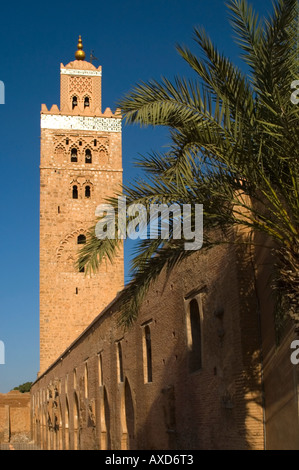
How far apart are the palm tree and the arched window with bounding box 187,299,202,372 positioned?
386 centimetres

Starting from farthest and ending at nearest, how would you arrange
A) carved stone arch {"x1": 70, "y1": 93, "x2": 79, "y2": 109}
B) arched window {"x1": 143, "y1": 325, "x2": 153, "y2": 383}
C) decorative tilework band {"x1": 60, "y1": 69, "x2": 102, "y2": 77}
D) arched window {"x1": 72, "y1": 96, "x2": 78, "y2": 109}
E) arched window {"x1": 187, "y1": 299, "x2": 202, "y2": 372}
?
decorative tilework band {"x1": 60, "y1": 69, "x2": 102, "y2": 77} → arched window {"x1": 72, "y1": 96, "x2": 78, "y2": 109} → carved stone arch {"x1": 70, "y1": 93, "x2": 79, "y2": 109} → arched window {"x1": 143, "y1": 325, "x2": 153, "y2": 383} → arched window {"x1": 187, "y1": 299, "x2": 202, "y2": 372}

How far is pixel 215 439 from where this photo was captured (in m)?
9.91

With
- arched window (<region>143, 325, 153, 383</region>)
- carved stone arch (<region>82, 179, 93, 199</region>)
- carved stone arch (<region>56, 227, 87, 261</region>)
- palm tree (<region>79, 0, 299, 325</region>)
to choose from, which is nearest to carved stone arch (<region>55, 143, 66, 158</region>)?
carved stone arch (<region>82, 179, 93, 199</region>)

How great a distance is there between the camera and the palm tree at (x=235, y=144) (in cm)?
660

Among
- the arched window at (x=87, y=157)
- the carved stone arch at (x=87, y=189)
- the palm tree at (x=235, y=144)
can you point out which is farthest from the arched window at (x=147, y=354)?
the arched window at (x=87, y=157)

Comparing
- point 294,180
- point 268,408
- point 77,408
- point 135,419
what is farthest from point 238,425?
point 77,408

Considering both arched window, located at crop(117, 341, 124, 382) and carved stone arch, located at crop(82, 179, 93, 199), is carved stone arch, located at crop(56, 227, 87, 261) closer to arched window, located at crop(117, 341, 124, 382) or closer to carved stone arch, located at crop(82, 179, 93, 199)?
carved stone arch, located at crop(82, 179, 93, 199)

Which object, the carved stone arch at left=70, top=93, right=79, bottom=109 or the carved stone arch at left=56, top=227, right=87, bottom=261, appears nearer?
the carved stone arch at left=56, top=227, right=87, bottom=261

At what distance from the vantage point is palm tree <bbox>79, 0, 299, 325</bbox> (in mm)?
6602

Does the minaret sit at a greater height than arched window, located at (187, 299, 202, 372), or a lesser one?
greater

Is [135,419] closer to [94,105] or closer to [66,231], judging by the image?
[66,231]

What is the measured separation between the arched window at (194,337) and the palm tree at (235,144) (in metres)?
3.86

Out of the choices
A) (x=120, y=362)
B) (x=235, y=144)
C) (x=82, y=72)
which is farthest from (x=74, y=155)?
(x=235, y=144)
